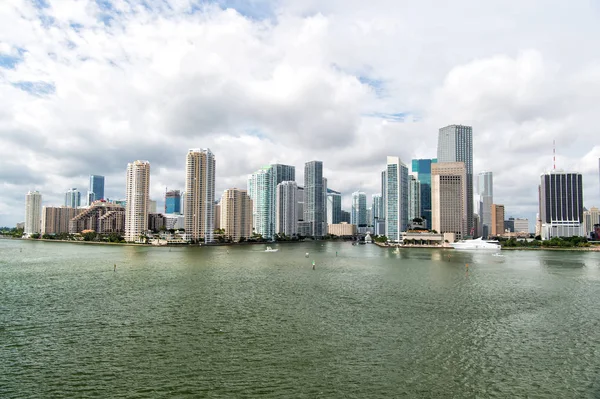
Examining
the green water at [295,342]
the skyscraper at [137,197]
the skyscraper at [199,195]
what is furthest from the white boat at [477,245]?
the skyscraper at [137,197]

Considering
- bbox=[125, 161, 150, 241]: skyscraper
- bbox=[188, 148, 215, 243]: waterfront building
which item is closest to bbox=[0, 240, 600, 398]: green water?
bbox=[188, 148, 215, 243]: waterfront building

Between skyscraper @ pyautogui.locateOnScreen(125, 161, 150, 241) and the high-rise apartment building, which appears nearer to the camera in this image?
the high-rise apartment building

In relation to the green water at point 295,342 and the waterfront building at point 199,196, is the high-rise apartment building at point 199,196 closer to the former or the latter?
the waterfront building at point 199,196

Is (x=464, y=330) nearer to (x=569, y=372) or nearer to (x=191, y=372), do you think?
(x=569, y=372)

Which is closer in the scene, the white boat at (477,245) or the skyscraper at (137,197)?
the white boat at (477,245)

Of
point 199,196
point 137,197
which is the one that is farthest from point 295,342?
point 137,197

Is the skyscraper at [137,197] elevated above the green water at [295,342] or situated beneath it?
elevated above

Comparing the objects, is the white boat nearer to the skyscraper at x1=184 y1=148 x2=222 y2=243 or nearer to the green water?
the skyscraper at x1=184 y1=148 x2=222 y2=243
